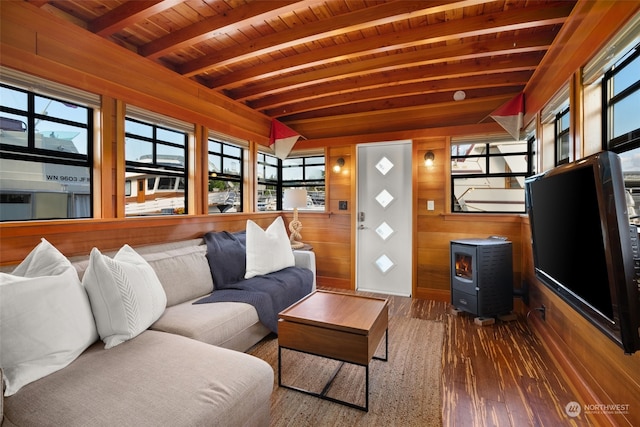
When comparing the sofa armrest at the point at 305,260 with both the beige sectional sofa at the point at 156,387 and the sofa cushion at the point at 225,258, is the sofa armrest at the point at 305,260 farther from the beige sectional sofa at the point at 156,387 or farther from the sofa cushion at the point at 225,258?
the beige sectional sofa at the point at 156,387

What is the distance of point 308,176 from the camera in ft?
15.1

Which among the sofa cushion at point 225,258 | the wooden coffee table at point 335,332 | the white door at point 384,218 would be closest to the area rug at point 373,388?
the wooden coffee table at point 335,332

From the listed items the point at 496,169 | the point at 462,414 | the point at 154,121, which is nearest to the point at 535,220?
the point at 462,414

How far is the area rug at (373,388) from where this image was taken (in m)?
1.66

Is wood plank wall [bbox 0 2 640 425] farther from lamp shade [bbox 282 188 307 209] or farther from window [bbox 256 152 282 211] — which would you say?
lamp shade [bbox 282 188 307 209]

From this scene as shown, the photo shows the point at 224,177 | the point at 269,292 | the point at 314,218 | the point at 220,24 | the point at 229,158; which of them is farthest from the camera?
the point at 314,218

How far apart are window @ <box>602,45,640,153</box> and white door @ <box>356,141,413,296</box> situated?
7.59 ft

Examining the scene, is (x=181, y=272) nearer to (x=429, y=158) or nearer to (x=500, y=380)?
(x=500, y=380)

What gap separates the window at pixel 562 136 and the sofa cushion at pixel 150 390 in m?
2.75

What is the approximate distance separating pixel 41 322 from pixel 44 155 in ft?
4.64

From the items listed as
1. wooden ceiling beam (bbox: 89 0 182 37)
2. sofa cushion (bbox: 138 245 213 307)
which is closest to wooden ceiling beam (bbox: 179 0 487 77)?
wooden ceiling beam (bbox: 89 0 182 37)

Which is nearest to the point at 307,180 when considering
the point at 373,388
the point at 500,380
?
the point at 373,388

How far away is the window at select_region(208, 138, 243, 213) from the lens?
11.6 feet

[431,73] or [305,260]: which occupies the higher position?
[431,73]
